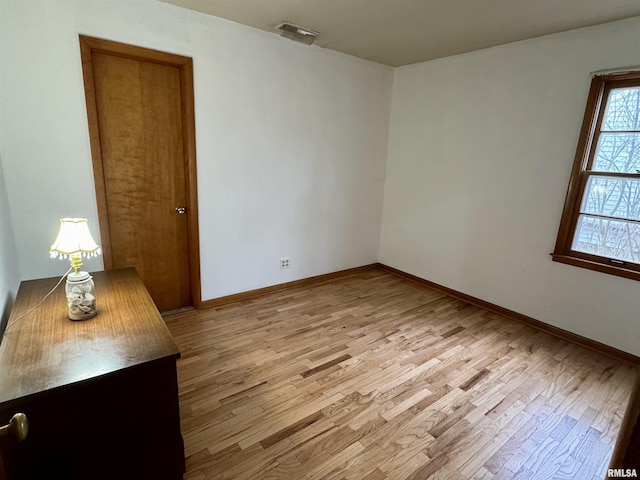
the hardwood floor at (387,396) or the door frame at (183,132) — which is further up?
the door frame at (183,132)

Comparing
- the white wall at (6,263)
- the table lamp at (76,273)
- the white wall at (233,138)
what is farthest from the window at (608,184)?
the white wall at (6,263)

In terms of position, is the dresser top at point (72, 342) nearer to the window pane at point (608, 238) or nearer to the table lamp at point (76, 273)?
the table lamp at point (76, 273)

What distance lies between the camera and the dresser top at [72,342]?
114 centimetres

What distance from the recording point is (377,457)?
1702 mm

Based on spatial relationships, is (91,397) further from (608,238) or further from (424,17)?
(608,238)

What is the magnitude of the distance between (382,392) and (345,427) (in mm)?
403

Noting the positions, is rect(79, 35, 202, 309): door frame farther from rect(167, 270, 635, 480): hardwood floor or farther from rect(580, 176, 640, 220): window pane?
rect(580, 176, 640, 220): window pane

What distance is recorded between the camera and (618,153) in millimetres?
2568

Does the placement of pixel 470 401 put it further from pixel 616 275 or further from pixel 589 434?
pixel 616 275

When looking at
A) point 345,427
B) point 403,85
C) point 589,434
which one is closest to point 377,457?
point 345,427

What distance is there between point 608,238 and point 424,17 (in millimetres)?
2296

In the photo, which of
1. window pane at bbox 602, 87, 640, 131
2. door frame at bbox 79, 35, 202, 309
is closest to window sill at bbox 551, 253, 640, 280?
window pane at bbox 602, 87, 640, 131

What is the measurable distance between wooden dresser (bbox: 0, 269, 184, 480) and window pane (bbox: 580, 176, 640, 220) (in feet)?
10.7

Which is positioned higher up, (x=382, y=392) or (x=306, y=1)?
(x=306, y=1)
